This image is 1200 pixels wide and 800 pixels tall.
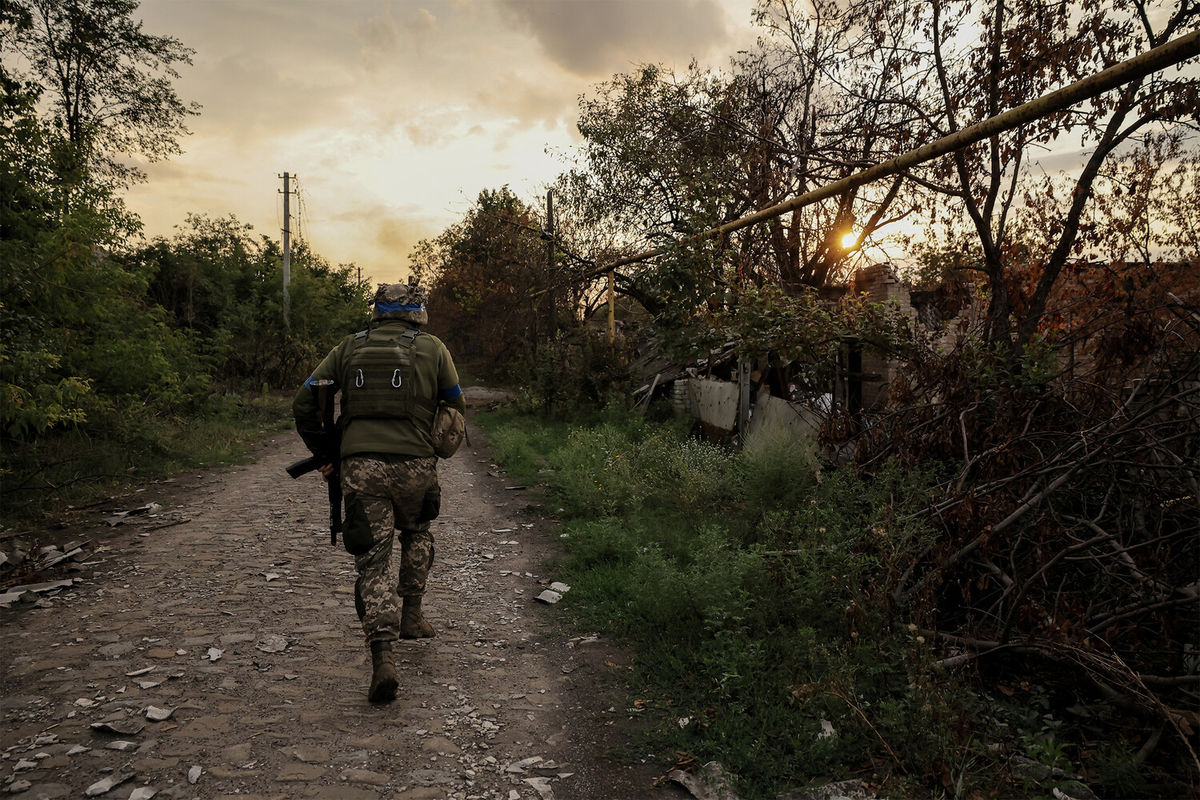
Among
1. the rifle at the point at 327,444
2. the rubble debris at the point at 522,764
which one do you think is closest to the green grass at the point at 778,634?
the rubble debris at the point at 522,764

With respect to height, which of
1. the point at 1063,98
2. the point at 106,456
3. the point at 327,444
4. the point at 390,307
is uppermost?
the point at 1063,98

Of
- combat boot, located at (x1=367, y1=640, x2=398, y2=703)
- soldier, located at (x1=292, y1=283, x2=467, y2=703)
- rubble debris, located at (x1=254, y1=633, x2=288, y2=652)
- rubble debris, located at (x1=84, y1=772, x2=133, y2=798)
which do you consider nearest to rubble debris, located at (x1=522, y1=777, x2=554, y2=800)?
combat boot, located at (x1=367, y1=640, x2=398, y2=703)

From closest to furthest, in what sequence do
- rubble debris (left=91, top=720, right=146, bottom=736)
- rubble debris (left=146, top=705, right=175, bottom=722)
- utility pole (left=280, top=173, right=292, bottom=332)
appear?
rubble debris (left=91, top=720, right=146, bottom=736) < rubble debris (left=146, top=705, right=175, bottom=722) < utility pole (left=280, top=173, right=292, bottom=332)

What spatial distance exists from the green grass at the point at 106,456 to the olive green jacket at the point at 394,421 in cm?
423

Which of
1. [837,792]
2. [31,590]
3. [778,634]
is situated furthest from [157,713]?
[778,634]

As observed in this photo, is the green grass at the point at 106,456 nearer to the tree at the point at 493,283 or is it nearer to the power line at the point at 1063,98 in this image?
Result: the tree at the point at 493,283

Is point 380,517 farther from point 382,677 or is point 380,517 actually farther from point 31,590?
point 31,590

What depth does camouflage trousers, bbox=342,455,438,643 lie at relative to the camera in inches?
140

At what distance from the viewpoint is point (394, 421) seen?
3762 millimetres

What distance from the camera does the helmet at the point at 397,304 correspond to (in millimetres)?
3965

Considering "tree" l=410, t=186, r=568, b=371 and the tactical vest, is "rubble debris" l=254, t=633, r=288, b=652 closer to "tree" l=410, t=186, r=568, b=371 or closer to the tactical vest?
the tactical vest

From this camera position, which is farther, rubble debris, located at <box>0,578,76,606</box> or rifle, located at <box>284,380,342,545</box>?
rubble debris, located at <box>0,578,76,606</box>

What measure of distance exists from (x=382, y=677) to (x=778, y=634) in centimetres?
221

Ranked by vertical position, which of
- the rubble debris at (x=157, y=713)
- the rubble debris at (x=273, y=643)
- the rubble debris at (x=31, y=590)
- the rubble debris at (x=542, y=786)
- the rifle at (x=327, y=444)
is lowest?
the rubble debris at (x=542, y=786)
